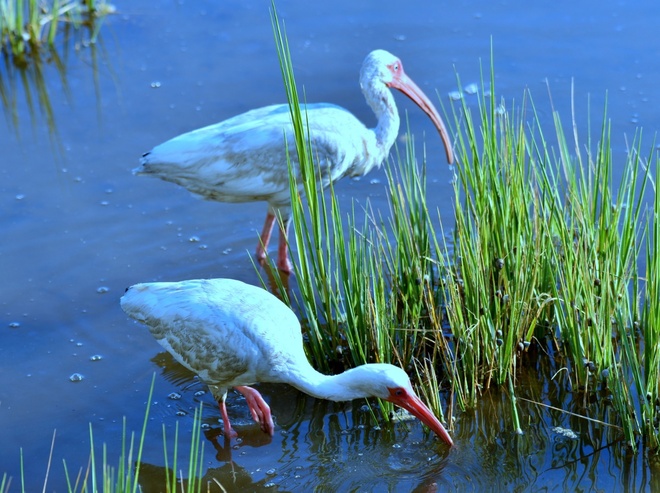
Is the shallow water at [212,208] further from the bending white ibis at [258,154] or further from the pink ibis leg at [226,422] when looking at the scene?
the bending white ibis at [258,154]

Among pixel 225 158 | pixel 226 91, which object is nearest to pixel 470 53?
pixel 226 91

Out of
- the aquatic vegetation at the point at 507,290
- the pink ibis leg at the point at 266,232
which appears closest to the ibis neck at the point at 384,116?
the pink ibis leg at the point at 266,232

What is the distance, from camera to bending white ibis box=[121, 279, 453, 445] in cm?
418

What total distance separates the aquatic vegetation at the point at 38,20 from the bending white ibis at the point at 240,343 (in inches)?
160

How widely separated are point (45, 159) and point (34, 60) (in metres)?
1.53

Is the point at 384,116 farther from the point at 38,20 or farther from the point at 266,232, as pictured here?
the point at 38,20

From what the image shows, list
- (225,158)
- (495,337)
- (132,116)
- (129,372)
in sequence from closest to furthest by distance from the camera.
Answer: (495,337), (129,372), (225,158), (132,116)

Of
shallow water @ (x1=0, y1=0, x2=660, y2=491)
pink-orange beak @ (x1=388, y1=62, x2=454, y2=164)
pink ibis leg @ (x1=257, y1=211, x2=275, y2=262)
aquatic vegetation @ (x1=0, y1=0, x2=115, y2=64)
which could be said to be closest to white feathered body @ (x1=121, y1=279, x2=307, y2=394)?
shallow water @ (x1=0, y1=0, x2=660, y2=491)

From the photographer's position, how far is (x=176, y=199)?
21.5 ft

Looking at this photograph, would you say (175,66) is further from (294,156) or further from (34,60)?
(294,156)

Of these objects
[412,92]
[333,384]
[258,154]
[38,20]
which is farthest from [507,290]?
[38,20]

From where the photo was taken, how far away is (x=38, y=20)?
8141mm

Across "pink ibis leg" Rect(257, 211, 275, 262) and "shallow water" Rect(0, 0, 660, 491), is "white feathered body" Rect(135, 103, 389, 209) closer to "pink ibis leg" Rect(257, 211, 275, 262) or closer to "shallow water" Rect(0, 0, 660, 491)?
"pink ibis leg" Rect(257, 211, 275, 262)

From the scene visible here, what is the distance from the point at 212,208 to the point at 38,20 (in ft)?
9.03
